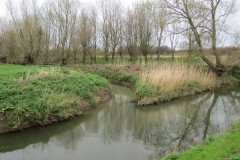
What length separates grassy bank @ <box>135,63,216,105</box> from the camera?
1322 centimetres

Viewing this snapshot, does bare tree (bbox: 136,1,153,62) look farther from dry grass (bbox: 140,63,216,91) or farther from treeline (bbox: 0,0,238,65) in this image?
dry grass (bbox: 140,63,216,91)

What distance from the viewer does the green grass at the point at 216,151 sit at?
550 centimetres

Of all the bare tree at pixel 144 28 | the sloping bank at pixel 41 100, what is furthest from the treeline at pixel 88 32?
the sloping bank at pixel 41 100

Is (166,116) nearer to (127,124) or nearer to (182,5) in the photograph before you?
(127,124)

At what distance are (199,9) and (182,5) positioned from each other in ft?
4.37

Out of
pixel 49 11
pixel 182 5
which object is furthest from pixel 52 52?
pixel 182 5

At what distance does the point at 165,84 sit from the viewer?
13.8 metres

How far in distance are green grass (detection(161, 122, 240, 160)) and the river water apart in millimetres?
1255

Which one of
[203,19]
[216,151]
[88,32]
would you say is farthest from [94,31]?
[216,151]

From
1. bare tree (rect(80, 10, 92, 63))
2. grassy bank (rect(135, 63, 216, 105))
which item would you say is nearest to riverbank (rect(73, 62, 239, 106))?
grassy bank (rect(135, 63, 216, 105))

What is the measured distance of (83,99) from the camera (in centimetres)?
1202

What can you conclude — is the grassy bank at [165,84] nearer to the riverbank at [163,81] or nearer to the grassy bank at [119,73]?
the riverbank at [163,81]

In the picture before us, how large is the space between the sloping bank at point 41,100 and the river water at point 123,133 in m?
0.35

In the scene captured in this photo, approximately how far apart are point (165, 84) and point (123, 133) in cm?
536
